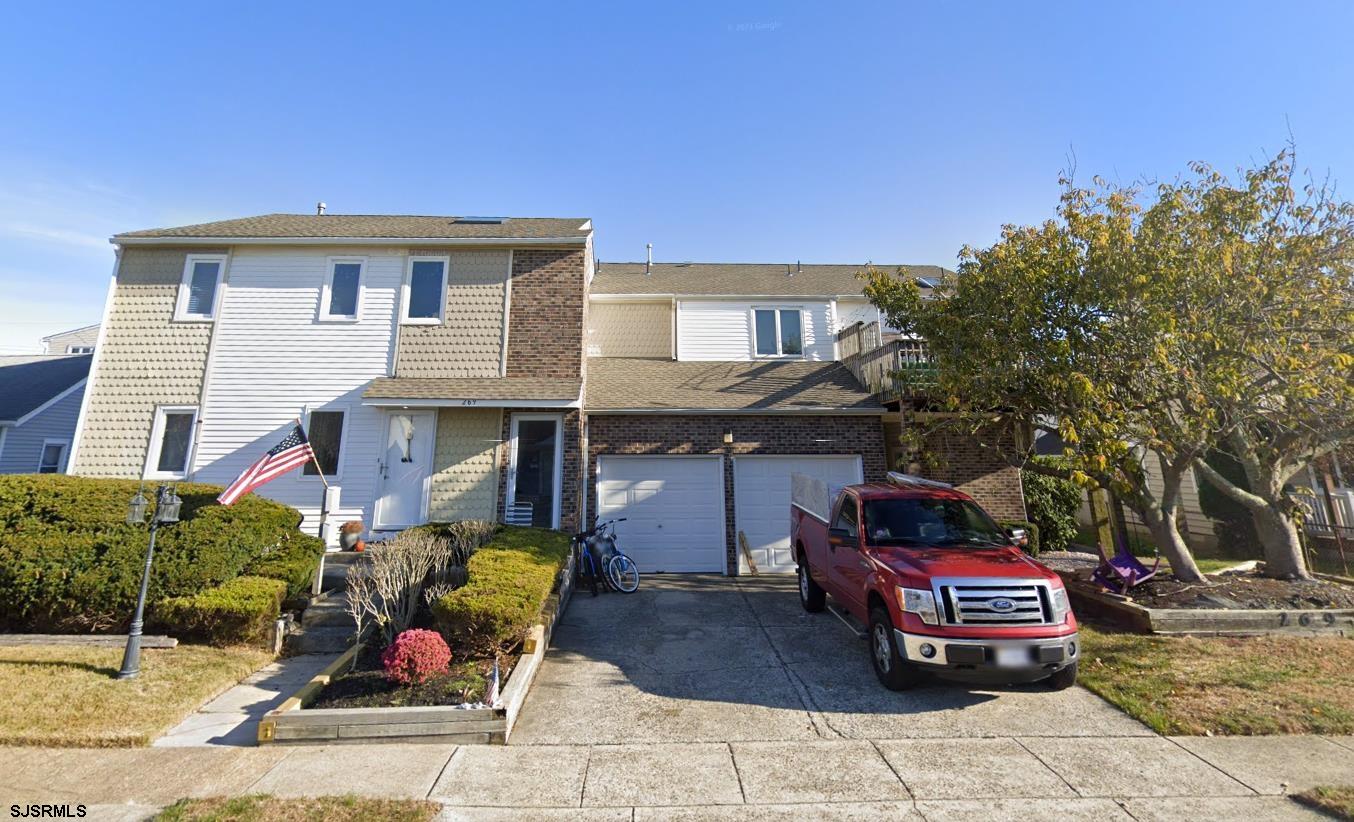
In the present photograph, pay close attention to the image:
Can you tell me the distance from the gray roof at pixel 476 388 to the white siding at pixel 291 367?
0.65m

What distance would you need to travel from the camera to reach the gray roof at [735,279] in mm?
15570

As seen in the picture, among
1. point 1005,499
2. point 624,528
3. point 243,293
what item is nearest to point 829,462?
point 1005,499

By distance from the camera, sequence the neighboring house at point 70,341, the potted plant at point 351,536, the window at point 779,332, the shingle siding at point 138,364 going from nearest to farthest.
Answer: the potted plant at point 351,536, the shingle siding at point 138,364, the window at point 779,332, the neighboring house at point 70,341

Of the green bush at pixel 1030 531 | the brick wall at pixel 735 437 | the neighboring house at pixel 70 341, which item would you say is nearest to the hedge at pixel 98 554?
the brick wall at pixel 735 437

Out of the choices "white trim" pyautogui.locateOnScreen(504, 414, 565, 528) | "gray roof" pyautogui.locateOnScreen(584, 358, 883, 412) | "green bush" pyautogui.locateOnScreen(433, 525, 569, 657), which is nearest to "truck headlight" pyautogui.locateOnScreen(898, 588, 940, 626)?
"green bush" pyautogui.locateOnScreen(433, 525, 569, 657)

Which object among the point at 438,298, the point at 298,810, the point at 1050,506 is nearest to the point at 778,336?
the point at 1050,506

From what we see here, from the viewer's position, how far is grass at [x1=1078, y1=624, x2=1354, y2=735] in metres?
4.89

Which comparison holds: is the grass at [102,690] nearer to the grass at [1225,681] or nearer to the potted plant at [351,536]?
the potted plant at [351,536]

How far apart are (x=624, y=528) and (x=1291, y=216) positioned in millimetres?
11564

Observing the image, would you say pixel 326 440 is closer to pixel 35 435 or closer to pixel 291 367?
pixel 291 367

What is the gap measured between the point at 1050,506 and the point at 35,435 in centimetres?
2895

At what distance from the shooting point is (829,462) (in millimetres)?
11789

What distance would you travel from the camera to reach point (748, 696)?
5.57 m

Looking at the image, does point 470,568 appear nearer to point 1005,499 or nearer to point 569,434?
point 569,434
